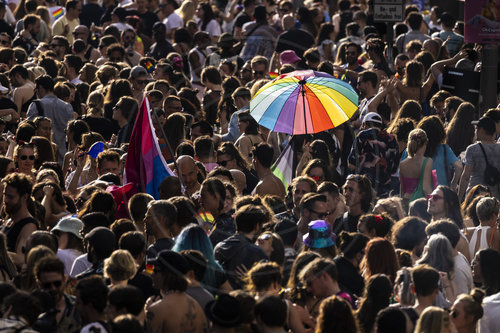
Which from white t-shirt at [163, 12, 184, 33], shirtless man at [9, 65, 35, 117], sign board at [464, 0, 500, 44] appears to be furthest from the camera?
white t-shirt at [163, 12, 184, 33]

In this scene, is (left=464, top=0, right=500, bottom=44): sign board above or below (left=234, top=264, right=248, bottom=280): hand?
above

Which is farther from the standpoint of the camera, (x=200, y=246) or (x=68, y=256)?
(x=68, y=256)

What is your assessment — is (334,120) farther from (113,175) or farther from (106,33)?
(106,33)

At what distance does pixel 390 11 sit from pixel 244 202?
25.9ft

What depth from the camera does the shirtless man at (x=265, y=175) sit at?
10.2 meters

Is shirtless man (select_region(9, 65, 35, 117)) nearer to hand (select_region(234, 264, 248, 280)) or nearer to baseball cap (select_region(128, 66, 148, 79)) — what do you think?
baseball cap (select_region(128, 66, 148, 79))

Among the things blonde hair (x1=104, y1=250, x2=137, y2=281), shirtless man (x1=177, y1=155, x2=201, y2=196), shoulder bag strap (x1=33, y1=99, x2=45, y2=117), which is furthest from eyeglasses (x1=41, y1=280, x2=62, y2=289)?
shoulder bag strap (x1=33, y1=99, x2=45, y2=117)

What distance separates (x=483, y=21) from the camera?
13.1 m

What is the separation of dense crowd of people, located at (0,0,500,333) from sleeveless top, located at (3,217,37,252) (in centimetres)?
1

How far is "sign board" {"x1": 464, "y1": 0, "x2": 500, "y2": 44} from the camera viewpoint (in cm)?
1303

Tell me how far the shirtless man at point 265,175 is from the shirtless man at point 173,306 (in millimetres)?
3587

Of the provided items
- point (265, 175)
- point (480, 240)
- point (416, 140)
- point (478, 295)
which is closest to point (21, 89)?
point (265, 175)

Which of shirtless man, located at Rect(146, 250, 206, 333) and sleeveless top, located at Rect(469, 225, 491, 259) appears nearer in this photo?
shirtless man, located at Rect(146, 250, 206, 333)

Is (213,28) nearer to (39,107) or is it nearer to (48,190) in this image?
(39,107)
